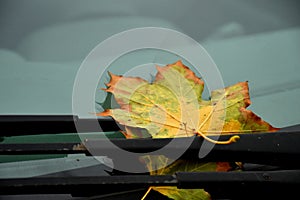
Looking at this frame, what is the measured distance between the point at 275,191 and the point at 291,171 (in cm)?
5

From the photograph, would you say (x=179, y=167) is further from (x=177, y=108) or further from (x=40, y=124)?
(x=40, y=124)

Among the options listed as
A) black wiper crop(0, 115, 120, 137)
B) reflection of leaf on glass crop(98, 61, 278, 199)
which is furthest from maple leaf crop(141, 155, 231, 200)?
black wiper crop(0, 115, 120, 137)

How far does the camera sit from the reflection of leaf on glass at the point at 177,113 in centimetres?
66

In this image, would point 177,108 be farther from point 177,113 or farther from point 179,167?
point 179,167

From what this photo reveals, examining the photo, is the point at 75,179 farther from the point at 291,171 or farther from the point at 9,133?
the point at 291,171

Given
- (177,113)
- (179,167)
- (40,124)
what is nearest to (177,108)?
(177,113)

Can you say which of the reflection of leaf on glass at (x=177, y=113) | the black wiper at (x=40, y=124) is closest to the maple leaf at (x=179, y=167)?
the reflection of leaf on glass at (x=177, y=113)

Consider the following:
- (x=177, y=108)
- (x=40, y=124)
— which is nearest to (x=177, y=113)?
(x=177, y=108)

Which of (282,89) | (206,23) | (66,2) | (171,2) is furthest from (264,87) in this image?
(66,2)

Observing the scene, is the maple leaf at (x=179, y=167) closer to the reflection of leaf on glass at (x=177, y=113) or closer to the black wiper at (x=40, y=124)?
the reflection of leaf on glass at (x=177, y=113)

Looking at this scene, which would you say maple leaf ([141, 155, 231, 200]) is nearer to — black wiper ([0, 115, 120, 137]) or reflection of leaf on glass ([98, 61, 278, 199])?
reflection of leaf on glass ([98, 61, 278, 199])

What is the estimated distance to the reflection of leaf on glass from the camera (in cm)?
66

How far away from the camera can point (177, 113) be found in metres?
0.70

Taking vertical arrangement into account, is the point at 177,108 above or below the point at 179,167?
above
